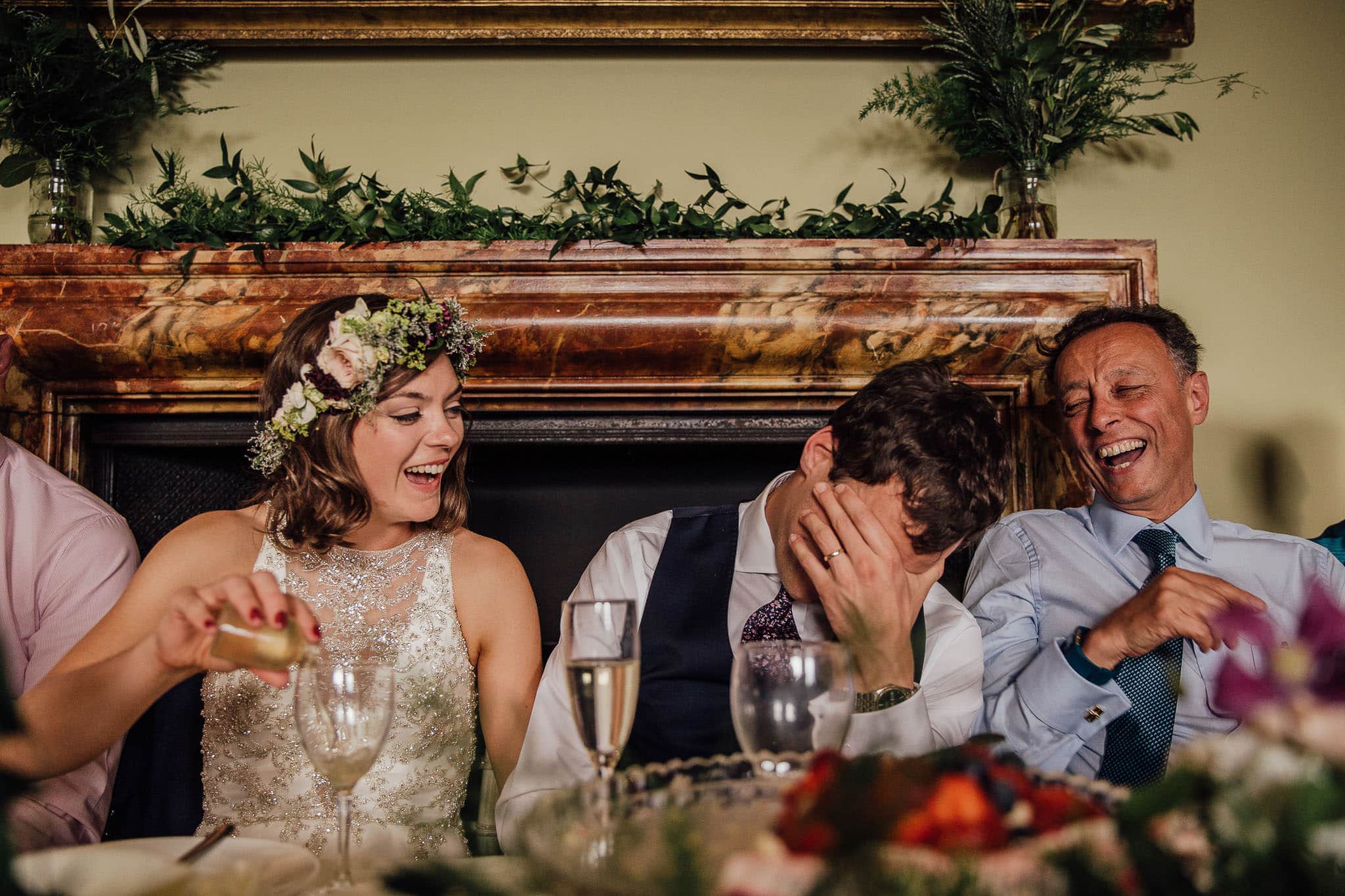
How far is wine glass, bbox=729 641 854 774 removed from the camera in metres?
0.80

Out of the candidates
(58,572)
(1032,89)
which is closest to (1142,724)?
(1032,89)

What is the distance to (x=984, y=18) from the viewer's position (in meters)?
2.19

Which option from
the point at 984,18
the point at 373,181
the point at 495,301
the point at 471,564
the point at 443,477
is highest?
the point at 984,18

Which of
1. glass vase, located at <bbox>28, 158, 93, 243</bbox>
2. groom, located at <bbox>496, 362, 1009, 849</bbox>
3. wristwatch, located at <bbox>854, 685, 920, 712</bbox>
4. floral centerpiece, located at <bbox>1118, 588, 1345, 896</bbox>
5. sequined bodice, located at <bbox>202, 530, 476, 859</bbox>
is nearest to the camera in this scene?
floral centerpiece, located at <bbox>1118, 588, 1345, 896</bbox>

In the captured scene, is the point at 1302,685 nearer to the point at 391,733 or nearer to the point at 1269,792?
the point at 1269,792

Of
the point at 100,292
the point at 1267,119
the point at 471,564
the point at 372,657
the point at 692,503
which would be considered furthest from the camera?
the point at 692,503

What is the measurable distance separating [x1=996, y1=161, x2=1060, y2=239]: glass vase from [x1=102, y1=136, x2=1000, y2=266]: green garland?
0.05 meters

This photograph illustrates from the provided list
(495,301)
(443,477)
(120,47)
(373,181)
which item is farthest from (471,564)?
(120,47)

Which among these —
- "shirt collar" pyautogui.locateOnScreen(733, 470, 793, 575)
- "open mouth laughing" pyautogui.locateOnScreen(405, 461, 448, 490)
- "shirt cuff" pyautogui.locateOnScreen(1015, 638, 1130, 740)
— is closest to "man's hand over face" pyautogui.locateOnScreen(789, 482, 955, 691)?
"shirt collar" pyautogui.locateOnScreen(733, 470, 793, 575)

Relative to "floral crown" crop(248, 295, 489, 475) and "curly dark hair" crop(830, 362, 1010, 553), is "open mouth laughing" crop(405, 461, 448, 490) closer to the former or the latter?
"floral crown" crop(248, 295, 489, 475)

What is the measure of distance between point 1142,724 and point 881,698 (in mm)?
654

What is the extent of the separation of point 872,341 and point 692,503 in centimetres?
75

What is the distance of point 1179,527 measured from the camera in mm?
1788

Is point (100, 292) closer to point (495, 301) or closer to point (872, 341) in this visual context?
point (495, 301)
